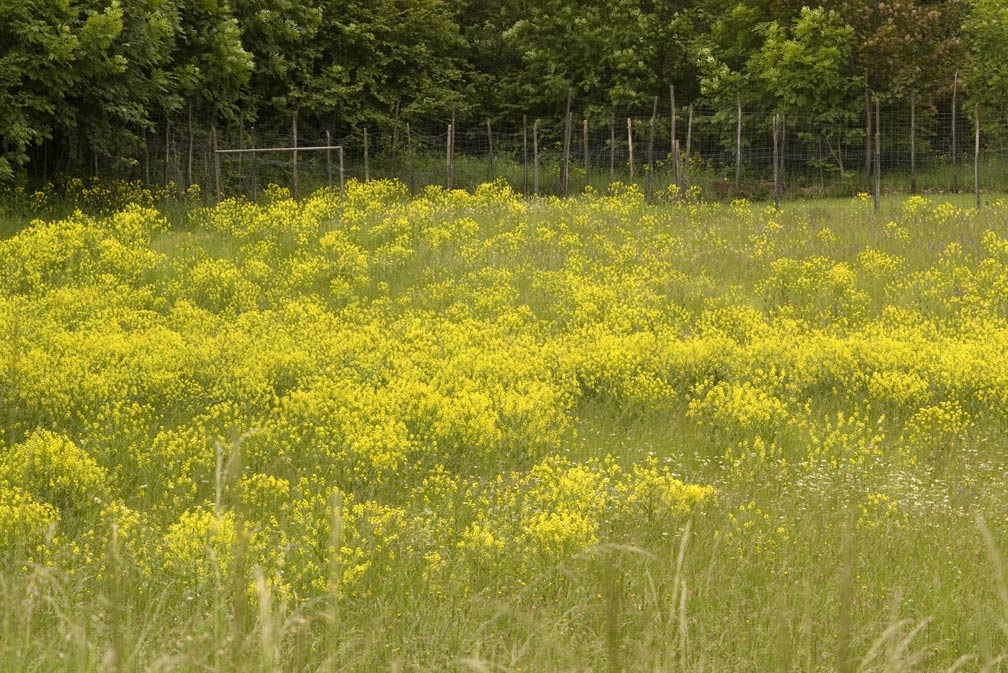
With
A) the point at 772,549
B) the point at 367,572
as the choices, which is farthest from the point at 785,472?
the point at 367,572

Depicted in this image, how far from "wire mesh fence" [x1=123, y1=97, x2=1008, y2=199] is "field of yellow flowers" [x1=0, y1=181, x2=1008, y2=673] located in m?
9.70

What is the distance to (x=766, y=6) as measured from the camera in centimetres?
3381

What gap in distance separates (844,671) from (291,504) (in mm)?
5178

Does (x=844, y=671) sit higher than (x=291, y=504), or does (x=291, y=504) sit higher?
(x=844, y=671)

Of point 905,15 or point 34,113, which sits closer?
point 34,113

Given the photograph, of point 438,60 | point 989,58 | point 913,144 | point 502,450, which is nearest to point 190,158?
point 438,60

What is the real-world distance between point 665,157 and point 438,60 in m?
8.84

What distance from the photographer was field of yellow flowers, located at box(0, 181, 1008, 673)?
390cm

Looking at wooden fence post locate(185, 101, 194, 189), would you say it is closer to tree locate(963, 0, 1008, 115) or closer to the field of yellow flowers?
the field of yellow flowers

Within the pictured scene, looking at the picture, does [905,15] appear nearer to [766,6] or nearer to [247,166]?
[766,6]

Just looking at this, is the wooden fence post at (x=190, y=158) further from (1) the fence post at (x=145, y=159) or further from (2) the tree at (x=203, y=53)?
(1) the fence post at (x=145, y=159)

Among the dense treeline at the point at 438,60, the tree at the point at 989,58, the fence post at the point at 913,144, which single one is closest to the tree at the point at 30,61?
the dense treeline at the point at 438,60

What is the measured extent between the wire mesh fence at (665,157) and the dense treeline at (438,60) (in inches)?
25.9

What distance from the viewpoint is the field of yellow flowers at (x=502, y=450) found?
3902 mm
